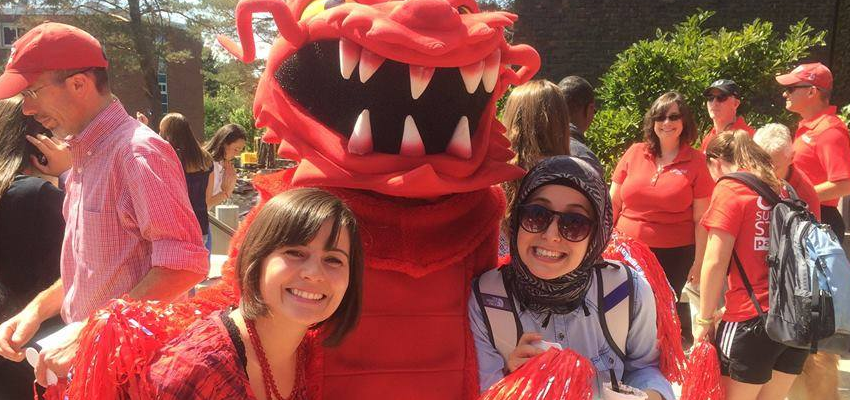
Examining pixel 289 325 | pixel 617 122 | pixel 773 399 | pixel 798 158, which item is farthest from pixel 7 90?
pixel 617 122

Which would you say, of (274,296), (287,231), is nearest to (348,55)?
(287,231)

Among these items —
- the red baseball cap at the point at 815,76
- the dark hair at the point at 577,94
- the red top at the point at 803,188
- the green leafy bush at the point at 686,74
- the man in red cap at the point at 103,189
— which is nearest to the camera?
the man in red cap at the point at 103,189

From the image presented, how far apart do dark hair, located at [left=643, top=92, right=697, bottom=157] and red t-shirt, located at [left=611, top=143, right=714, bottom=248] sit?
62 millimetres

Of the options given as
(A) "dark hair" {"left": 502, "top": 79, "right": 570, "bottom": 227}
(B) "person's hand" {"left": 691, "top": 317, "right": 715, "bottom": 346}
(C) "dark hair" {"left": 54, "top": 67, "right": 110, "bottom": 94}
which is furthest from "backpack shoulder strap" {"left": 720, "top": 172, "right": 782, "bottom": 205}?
(C) "dark hair" {"left": 54, "top": 67, "right": 110, "bottom": 94}

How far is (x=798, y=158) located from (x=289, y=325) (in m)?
4.00

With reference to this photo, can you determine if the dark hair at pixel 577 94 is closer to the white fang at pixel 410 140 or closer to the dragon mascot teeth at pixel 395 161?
the dragon mascot teeth at pixel 395 161

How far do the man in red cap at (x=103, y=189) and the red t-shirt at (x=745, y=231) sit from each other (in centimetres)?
234

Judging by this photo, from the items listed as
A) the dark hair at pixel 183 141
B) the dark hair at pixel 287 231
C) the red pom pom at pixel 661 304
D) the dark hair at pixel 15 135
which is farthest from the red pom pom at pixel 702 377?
the dark hair at pixel 183 141

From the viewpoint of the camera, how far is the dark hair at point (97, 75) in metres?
2.12

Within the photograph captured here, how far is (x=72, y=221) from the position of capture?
216cm

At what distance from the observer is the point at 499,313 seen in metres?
1.78

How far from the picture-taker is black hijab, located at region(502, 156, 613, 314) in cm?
172

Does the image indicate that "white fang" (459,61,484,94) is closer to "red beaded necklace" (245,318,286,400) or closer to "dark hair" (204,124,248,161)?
"red beaded necklace" (245,318,286,400)

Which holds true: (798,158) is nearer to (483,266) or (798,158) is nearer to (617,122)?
(617,122)
